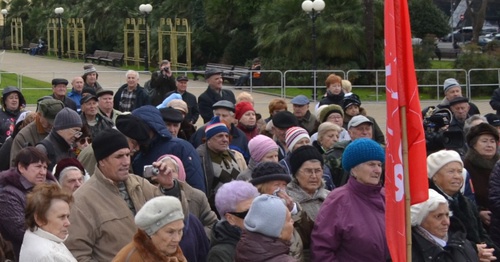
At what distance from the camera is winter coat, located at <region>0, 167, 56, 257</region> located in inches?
294

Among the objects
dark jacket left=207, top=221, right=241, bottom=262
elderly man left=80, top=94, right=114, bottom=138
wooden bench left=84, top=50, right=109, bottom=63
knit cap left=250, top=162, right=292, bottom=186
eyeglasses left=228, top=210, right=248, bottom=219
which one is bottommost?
dark jacket left=207, top=221, right=241, bottom=262

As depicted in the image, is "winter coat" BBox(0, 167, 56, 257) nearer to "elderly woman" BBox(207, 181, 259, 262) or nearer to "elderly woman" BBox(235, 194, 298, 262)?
"elderly woman" BBox(207, 181, 259, 262)

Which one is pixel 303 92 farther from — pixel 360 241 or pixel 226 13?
pixel 360 241

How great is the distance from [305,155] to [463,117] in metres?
5.29

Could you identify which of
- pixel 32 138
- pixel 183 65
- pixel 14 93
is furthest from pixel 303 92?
pixel 32 138

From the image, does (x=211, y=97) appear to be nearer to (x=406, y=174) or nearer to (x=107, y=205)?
(x=107, y=205)

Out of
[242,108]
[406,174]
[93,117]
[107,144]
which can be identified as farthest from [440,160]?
[93,117]

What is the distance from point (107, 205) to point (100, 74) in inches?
1177

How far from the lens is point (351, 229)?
6.95 m

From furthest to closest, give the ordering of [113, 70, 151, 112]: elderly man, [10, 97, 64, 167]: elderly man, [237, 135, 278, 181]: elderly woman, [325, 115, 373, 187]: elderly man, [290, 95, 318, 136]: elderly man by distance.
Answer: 1. [113, 70, 151, 112]: elderly man
2. [290, 95, 318, 136]: elderly man
3. [10, 97, 64, 167]: elderly man
4. [325, 115, 373, 187]: elderly man
5. [237, 135, 278, 181]: elderly woman

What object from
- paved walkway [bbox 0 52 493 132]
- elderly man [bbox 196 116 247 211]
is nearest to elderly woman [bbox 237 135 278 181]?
elderly man [bbox 196 116 247 211]

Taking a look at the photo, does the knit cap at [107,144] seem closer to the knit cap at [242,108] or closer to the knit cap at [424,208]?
the knit cap at [424,208]

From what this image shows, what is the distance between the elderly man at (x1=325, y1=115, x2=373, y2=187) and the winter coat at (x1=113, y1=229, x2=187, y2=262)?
3.48m

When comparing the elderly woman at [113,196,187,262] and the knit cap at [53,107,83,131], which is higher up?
the knit cap at [53,107,83,131]
